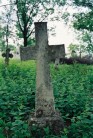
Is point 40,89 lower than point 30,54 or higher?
lower

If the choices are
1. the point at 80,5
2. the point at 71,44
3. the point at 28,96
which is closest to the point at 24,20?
the point at 80,5

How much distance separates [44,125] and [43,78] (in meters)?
0.95

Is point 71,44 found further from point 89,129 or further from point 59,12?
point 89,129

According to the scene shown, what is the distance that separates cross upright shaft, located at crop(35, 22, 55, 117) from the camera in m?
8.10

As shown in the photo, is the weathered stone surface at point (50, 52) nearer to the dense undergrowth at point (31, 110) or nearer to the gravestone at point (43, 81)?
the gravestone at point (43, 81)

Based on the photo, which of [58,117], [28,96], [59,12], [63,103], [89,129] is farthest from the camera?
[59,12]

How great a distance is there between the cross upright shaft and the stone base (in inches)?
7.4

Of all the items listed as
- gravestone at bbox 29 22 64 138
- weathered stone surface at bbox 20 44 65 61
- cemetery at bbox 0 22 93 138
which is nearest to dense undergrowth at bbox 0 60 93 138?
cemetery at bbox 0 22 93 138

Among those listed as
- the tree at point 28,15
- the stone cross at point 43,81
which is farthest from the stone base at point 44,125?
the tree at point 28,15

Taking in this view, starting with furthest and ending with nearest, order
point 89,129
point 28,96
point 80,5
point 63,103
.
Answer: point 80,5 < point 28,96 < point 63,103 < point 89,129

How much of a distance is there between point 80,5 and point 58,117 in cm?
2820

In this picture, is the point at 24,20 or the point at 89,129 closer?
the point at 89,129

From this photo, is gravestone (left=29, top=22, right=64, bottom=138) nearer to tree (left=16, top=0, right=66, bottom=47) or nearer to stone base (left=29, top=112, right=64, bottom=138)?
stone base (left=29, top=112, right=64, bottom=138)

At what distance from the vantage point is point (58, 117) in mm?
7965
